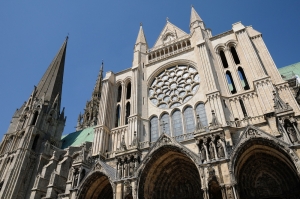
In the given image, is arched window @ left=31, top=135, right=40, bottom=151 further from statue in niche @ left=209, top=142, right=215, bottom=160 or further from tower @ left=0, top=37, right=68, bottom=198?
statue in niche @ left=209, top=142, right=215, bottom=160

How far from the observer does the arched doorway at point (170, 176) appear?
44.6 ft

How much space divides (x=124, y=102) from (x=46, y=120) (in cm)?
1407

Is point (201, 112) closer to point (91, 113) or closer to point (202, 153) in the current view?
point (202, 153)

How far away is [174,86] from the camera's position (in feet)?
63.0

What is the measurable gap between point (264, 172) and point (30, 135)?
2352 centimetres

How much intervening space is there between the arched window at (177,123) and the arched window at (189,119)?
0.45 metres

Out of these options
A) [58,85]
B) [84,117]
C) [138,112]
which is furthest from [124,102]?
[84,117]

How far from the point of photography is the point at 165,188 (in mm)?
14109

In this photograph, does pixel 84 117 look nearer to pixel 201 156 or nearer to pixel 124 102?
pixel 124 102

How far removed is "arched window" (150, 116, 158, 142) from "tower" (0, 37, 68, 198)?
14565mm

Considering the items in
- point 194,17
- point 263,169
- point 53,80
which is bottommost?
point 263,169

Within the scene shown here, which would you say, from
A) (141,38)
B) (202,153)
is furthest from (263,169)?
(141,38)

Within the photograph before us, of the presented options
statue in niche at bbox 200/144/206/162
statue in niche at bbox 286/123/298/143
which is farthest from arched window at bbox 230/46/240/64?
statue in niche at bbox 200/144/206/162

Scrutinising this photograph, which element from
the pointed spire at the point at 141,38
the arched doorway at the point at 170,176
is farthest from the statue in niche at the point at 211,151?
the pointed spire at the point at 141,38
